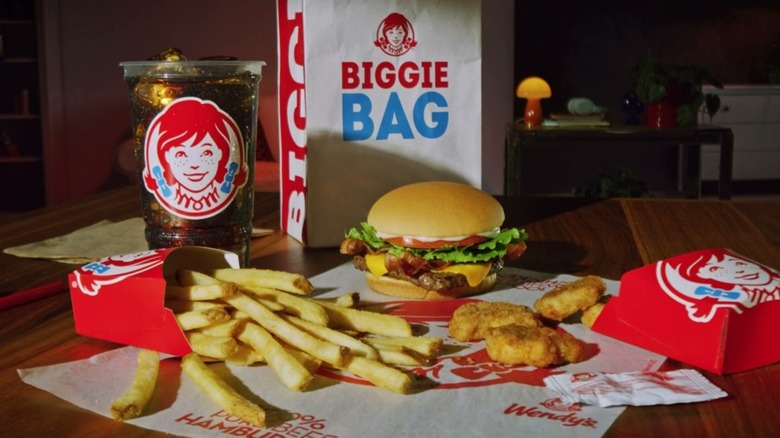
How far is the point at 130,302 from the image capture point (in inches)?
38.5

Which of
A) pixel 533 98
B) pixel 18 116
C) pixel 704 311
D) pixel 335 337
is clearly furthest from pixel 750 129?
pixel 335 337

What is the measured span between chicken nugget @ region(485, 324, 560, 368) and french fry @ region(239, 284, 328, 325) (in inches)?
6.9

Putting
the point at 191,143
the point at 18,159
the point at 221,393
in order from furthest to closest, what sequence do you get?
1. the point at 18,159
2. the point at 191,143
3. the point at 221,393

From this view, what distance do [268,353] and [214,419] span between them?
0.10 metres

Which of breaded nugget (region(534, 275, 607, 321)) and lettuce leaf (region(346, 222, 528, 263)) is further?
lettuce leaf (region(346, 222, 528, 263))

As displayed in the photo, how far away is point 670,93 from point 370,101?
441 cm

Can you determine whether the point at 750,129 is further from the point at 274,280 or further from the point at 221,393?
the point at 221,393

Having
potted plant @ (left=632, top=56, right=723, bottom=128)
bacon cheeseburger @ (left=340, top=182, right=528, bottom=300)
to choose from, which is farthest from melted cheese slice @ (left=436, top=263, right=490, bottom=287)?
potted plant @ (left=632, top=56, right=723, bottom=128)

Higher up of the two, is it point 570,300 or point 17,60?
point 17,60

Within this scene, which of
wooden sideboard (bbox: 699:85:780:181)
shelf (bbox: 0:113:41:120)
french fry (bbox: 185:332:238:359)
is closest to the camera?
french fry (bbox: 185:332:238:359)

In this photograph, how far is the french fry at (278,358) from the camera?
33.0 inches

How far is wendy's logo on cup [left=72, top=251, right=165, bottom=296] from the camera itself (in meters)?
1.00

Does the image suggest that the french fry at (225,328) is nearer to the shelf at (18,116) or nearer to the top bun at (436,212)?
the top bun at (436,212)

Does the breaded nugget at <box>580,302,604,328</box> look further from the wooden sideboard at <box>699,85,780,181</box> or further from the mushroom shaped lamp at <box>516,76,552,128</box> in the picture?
the wooden sideboard at <box>699,85,780,181</box>
